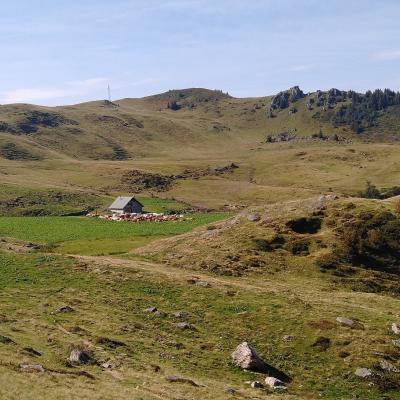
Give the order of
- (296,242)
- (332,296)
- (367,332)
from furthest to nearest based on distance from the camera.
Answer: (296,242) < (332,296) < (367,332)

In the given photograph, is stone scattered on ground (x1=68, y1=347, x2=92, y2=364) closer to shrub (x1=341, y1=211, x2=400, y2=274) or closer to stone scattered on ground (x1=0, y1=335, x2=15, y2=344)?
stone scattered on ground (x1=0, y1=335, x2=15, y2=344)

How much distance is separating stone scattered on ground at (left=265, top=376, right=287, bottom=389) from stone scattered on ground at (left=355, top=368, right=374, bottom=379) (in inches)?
202

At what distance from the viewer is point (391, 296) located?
5047 cm

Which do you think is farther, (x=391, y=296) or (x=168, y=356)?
(x=391, y=296)

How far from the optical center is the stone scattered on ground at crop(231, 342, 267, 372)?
103ft

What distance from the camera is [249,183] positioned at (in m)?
195

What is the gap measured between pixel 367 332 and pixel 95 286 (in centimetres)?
2221

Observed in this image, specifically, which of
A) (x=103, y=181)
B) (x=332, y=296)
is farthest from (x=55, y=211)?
(x=332, y=296)

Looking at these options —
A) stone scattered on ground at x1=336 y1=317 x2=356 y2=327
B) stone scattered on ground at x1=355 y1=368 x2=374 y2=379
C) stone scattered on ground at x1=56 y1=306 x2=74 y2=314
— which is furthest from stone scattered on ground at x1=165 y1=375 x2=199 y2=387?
stone scattered on ground at x1=336 y1=317 x2=356 y2=327

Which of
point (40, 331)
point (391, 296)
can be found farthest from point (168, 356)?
point (391, 296)

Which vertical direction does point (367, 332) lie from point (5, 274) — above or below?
below

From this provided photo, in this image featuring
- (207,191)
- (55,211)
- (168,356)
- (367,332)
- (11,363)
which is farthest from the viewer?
(207,191)

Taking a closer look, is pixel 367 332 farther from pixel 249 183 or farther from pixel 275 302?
pixel 249 183

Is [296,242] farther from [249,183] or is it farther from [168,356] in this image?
[249,183]
